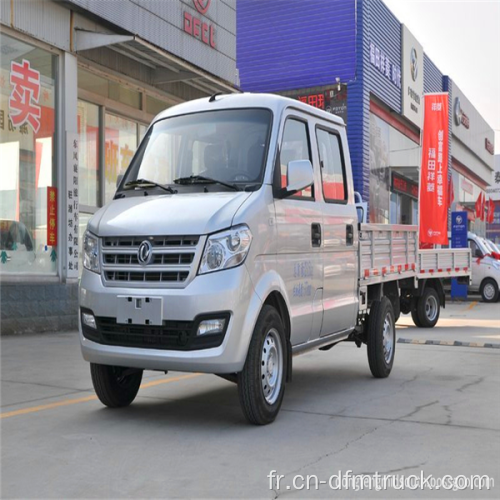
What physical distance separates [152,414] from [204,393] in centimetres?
106

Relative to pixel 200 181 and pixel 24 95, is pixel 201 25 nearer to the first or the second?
pixel 24 95

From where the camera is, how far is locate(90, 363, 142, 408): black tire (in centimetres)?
606

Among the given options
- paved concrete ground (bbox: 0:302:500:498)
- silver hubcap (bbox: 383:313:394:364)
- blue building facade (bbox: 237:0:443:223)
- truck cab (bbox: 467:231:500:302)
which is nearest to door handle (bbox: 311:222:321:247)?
paved concrete ground (bbox: 0:302:500:498)

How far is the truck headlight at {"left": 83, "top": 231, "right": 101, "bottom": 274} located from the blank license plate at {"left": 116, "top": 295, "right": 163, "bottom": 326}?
1.42 ft

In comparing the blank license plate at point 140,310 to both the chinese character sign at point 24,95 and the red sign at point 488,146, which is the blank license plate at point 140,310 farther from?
the red sign at point 488,146

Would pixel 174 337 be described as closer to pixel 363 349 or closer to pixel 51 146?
pixel 363 349

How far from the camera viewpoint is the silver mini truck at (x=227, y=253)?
5.32 meters

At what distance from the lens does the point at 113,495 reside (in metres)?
3.99

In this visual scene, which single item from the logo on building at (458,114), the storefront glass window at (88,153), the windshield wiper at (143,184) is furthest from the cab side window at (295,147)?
the logo on building at (458,114)

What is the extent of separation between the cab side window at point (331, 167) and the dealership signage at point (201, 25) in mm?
10151

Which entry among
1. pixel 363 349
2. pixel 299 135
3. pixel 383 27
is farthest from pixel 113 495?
pixel 383 27

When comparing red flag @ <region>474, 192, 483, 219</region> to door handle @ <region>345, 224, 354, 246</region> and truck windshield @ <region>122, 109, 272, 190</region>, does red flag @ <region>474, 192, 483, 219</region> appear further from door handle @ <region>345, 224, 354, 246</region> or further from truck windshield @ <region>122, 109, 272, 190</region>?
truck windshield @ <region>122, 109, 272, 190</region>

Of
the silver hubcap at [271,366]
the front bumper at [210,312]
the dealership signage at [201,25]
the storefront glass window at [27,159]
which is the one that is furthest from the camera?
the dealership signage at [201,25]

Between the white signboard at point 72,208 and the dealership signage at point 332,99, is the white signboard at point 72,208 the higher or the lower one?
the lower one
